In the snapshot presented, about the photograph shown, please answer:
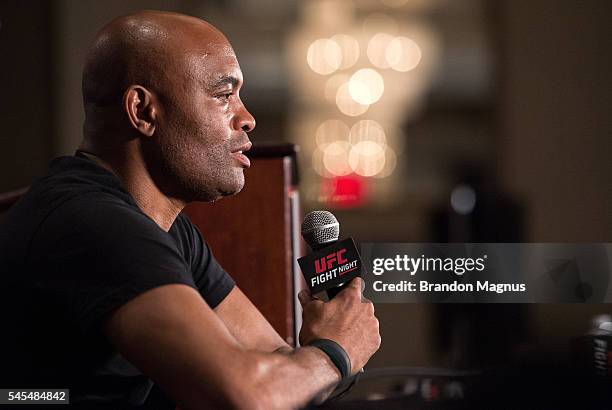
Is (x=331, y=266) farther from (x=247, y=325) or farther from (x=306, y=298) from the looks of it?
(x=247, y=325)

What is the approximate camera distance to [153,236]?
3.56ft

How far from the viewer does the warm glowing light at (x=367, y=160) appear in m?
4.46

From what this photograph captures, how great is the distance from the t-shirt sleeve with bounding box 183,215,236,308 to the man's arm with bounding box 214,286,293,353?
0.02 metres

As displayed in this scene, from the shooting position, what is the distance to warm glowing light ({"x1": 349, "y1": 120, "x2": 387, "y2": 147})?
442cm

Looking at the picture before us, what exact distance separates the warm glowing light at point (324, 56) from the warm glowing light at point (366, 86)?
0.12 metres

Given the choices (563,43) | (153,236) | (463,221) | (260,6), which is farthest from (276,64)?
(153,236)

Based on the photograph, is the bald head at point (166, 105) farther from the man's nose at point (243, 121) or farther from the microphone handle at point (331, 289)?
the microphone handle at point (331, 289)

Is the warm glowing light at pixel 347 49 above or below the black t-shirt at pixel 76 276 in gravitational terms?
above

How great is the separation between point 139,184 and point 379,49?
125 inches

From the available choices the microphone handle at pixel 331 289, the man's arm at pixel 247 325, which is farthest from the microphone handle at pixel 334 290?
the man's arm at pixel 247 325

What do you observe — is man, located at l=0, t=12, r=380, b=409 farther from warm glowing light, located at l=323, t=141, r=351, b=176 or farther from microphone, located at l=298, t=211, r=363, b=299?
warm glowing light, located at l=323, t=141, r=351, b=176

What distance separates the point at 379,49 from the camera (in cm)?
431

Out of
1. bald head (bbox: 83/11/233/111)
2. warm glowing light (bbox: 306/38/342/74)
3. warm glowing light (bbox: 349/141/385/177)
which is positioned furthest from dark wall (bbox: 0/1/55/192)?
warm glowing light (bbox: 349/141/385/177)

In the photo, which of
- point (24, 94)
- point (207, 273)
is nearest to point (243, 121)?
point (207, 273)
